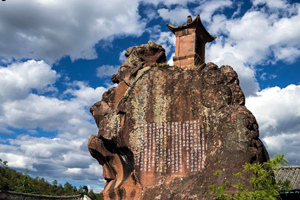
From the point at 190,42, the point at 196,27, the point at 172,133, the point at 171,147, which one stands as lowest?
the point at 171,147

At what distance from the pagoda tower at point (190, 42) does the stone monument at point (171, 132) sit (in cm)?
237

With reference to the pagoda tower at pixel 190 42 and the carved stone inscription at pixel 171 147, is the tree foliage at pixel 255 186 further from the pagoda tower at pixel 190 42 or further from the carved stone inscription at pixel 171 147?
the pagoda tower at pixel 190 42

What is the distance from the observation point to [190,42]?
A: 1184cm

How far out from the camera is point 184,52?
1168 cm

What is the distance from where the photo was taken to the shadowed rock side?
23.4 feet

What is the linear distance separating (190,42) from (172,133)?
4.88 meters

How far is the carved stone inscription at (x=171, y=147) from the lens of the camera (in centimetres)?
752

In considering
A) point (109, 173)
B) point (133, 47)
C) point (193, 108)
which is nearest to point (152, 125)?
point (193, 108)

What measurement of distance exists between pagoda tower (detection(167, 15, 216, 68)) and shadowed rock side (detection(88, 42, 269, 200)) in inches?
104

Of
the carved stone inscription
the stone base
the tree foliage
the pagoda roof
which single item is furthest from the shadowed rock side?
the pagoda roof

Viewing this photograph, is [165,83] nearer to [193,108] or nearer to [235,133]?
[193,108]

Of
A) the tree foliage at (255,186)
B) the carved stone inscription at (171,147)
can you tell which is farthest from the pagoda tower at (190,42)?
the tree foliage at (255,186)

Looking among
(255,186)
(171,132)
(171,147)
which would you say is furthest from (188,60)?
(255,186)

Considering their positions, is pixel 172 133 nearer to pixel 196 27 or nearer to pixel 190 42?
pixel 190 42
